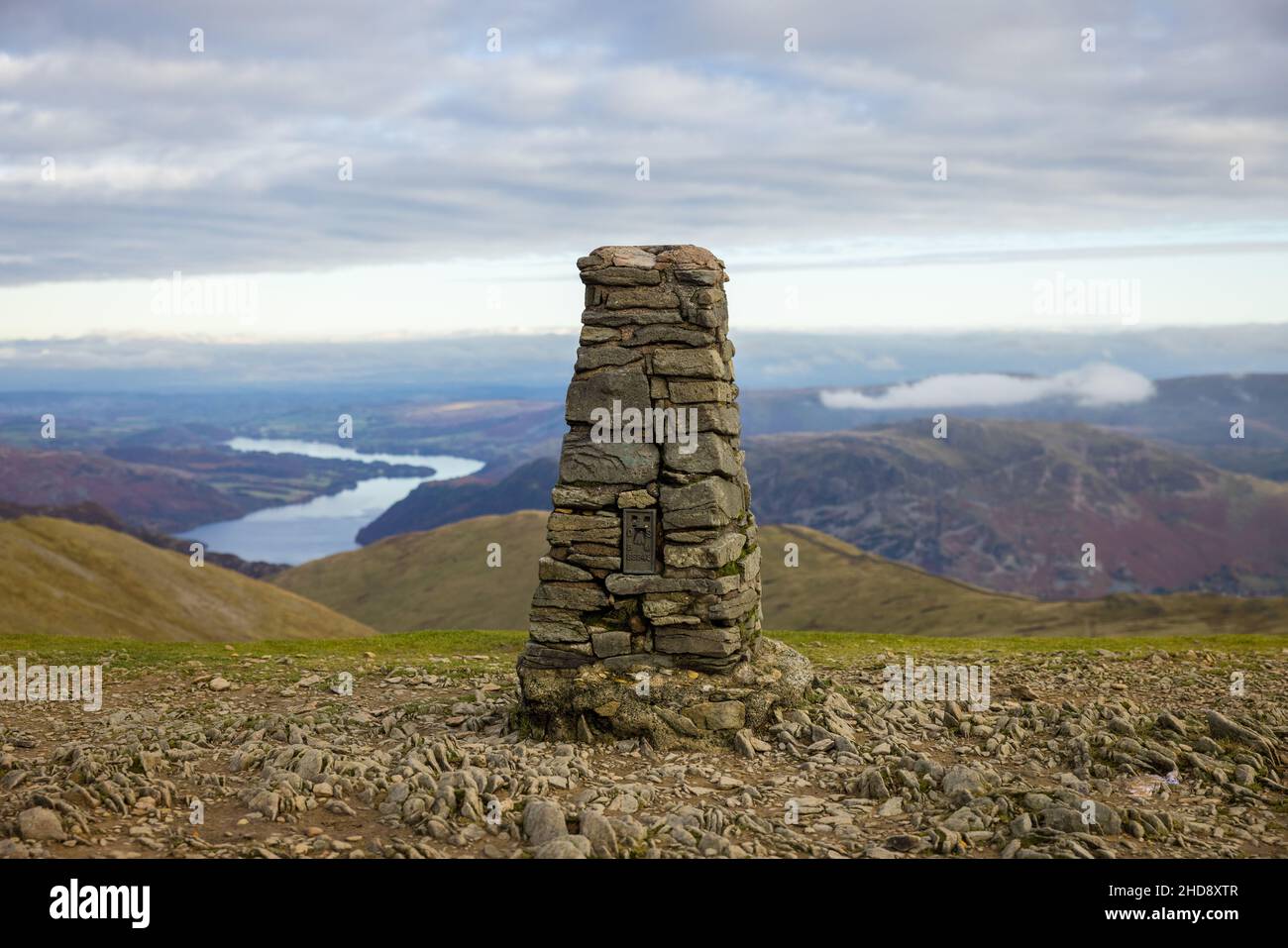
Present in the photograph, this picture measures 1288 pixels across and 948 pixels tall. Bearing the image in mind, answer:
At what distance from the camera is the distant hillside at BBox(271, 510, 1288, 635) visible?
95.6m

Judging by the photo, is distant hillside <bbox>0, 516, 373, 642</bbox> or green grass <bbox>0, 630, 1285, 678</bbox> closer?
green grass <bbox>0, 630, 1285, 678</bbox>

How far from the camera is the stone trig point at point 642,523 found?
56.0 feet

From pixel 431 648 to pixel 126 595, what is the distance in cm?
3832

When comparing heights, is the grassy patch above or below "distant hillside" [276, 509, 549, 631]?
above

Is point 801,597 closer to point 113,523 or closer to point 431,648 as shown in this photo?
point 431,648

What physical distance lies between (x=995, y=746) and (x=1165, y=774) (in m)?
2.53

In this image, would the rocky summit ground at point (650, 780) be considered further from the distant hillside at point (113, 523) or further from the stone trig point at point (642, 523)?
the distant hillside at point (113, 523)

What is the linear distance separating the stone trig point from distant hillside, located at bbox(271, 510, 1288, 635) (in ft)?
261

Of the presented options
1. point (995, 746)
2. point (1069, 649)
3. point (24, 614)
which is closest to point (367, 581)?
point (24, 614)

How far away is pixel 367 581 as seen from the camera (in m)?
143

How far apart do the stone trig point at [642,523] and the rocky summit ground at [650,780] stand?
1043 millimetres

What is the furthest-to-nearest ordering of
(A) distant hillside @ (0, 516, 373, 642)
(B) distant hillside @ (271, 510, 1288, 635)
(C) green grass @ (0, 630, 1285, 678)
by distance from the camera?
(B) distant hillside @ (271, 510, 1288, 635) → (A) distant hillside @ (0, 516, 373, 642) → (C) green grass @ (0, 630, 1285, 678)

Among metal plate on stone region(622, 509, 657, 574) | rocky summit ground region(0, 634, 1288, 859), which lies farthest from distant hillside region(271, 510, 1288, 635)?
metal plate on stone region(622, 509, 657, 574)

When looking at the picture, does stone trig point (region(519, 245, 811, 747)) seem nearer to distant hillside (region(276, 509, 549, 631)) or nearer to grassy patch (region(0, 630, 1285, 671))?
grassy patch (region(0, 630, 1285, 671))
